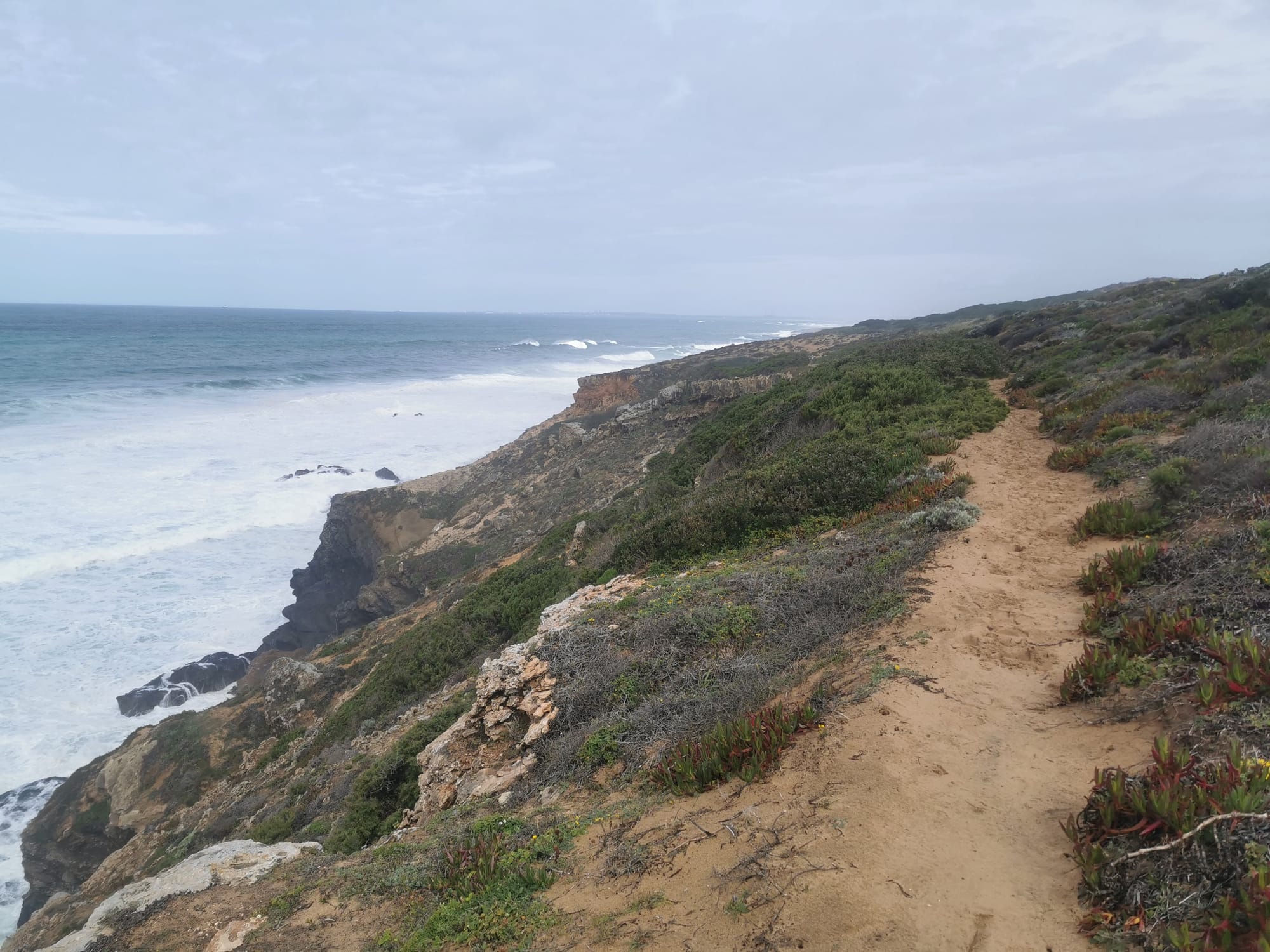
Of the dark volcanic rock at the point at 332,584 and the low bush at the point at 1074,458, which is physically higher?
the low bush at the point at 1074,458

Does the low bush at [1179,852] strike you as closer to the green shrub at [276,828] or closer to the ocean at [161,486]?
the green shrub at [276,828]

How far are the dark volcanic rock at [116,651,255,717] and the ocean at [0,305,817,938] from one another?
0.34 metres

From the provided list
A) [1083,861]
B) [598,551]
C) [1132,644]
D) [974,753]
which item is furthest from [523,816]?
[598,551]

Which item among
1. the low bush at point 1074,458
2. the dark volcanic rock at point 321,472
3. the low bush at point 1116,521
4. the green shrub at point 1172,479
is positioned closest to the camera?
the low bush at point 1116,521

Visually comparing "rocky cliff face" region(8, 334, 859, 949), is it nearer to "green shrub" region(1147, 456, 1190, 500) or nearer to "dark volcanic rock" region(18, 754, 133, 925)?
"dark volcanic rock" region(18, 754, 133, 925)

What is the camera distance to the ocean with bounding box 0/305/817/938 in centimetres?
1695

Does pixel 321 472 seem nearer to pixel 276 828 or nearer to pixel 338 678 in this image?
pixel 338 678

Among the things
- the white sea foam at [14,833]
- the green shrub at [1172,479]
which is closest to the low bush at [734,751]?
the green shrub at [1172,479]

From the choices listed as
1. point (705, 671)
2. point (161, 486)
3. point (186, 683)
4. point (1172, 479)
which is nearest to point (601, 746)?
point (705, 671)

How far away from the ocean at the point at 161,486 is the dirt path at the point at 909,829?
14945 millimetres

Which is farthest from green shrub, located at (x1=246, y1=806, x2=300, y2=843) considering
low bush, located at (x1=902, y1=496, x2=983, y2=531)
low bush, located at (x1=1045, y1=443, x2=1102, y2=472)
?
low bush, located at (x1=1045, y1=443, x2=1102, y2=472)

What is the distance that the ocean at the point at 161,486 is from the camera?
667 inches

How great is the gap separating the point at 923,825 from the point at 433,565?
20.2 m

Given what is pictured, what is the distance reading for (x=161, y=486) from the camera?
31.1 m
